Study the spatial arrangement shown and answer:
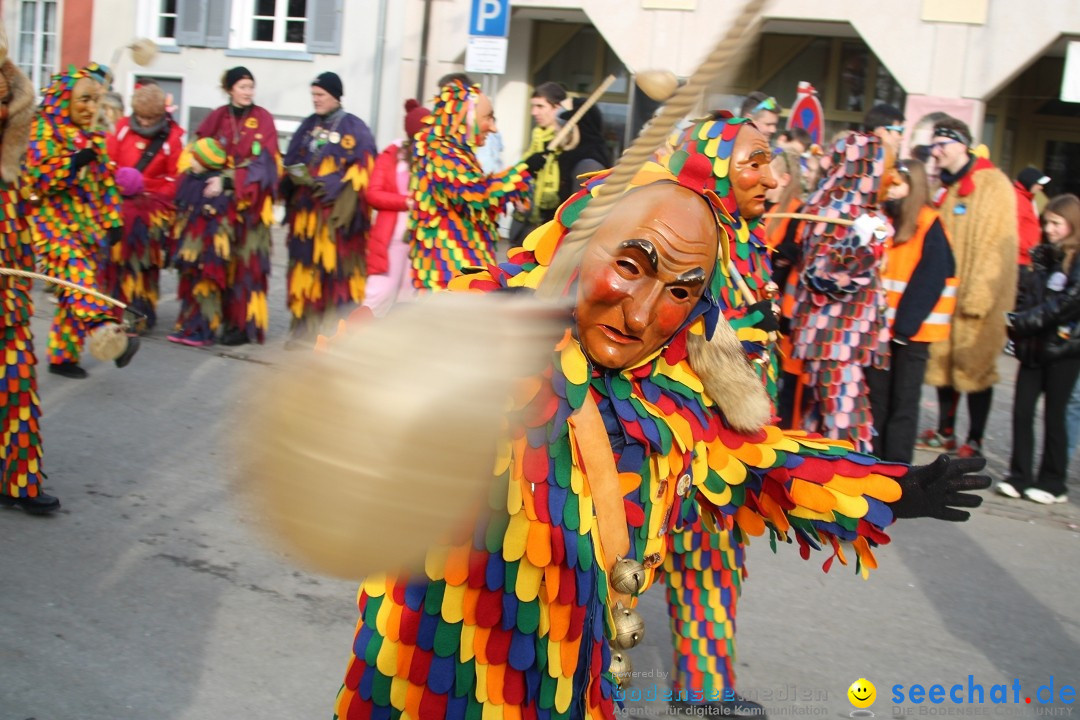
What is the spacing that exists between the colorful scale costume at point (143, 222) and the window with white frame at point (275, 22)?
8590mm

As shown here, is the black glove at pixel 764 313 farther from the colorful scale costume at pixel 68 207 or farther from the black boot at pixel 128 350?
the colorful scale costume at pixel 68 207

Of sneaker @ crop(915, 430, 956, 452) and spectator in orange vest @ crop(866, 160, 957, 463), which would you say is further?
sneaker @ crop(915, 430, 956, 452)

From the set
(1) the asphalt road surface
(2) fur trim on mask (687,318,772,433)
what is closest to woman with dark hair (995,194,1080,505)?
(1) the asphalt road surface

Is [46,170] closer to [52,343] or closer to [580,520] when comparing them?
[52,343]

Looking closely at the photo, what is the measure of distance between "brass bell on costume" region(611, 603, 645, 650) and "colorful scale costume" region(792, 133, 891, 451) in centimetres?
365

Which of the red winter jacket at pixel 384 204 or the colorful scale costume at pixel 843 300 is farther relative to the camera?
the red winter jacket at pixel 384 204

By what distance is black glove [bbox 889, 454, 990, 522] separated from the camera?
8.46 feet

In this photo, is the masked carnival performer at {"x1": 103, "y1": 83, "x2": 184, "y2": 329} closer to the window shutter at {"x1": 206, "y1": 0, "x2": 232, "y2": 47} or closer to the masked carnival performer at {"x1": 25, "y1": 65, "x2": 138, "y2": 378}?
the masked carnival performer at {"x1": 25, "y1": 65, "x2": 138, "y2": 378}

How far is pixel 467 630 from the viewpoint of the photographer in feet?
6.92

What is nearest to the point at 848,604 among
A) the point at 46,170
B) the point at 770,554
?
the point at 770,554

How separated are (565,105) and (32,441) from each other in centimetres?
560

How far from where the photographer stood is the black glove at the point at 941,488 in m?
2.58

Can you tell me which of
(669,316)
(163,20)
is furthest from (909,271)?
(163,20)

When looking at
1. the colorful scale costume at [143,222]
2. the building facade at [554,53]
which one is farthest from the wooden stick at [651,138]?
the building facade at [554,53]
